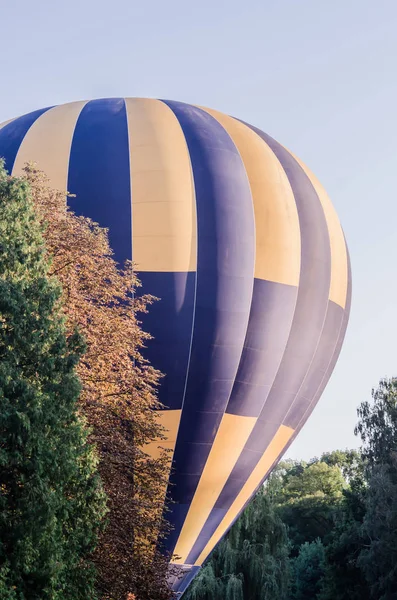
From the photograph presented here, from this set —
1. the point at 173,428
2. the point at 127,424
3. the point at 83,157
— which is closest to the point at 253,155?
the point at 83,157

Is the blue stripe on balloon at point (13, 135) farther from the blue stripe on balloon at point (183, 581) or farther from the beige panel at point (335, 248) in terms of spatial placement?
the blue stripe on balloon at point (183, 581)

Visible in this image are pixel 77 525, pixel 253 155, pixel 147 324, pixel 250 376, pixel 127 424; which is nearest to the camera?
pixel 77 525

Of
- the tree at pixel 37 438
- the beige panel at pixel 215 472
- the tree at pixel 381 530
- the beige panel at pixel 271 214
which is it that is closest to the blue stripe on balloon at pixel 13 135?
the beige panel at pixel 271 214

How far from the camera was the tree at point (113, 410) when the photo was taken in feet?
40.2

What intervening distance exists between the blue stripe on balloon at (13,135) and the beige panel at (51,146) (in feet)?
0.32

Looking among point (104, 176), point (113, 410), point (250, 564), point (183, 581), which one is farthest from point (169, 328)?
point (250, 564)

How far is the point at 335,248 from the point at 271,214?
2.43 metres

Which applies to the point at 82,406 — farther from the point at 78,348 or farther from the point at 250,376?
the point at 250,376

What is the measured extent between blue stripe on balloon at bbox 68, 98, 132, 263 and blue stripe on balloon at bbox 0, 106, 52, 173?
1.09 metres

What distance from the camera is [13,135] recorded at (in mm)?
17922

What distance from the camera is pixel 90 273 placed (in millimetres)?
13391

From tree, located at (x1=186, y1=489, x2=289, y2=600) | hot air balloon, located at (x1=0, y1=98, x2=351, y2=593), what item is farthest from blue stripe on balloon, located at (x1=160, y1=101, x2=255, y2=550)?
tree, located at (x1=186, y1=489, x2=289, y2=600)

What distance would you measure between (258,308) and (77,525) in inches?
269

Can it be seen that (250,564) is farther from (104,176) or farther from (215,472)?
(104,176)
